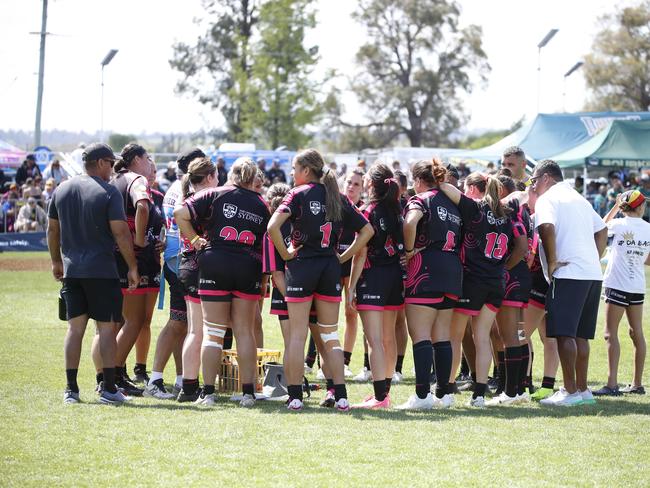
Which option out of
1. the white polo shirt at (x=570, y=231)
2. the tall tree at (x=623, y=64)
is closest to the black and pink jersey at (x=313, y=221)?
the white polo shirt at (x=570, y=231)

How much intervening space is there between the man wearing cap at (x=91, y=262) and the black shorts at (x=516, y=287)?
3264 millimetres

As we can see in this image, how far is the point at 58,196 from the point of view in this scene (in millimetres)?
7859

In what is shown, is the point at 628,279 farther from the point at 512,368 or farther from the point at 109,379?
the point at 109,379

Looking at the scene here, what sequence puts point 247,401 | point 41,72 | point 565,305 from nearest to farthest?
point 247,401
point 565,305
point 41,72

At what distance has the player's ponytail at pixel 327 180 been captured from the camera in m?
7.50

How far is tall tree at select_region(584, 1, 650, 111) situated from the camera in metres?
55.5

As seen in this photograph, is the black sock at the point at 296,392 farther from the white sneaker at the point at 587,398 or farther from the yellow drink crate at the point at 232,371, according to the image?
the white sneaker at the point at 587,398

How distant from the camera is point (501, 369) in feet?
28.4

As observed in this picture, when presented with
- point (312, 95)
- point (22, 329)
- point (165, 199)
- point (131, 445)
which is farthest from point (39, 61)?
point (131, 445)

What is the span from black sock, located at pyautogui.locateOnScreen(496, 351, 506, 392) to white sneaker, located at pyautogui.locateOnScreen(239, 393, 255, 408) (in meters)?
2.26

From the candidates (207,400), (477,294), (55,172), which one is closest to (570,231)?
(477,294)

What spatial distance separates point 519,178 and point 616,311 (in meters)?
1.57

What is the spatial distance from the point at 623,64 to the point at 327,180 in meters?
52.1

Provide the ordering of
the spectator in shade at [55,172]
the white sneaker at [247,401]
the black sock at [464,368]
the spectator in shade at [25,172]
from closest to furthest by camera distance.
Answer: the white sneaker at [247,401], the black sock at [464,368], the spectator in shade at [55,172], the spectator in shade at [25,172]
